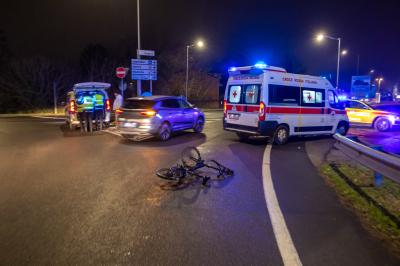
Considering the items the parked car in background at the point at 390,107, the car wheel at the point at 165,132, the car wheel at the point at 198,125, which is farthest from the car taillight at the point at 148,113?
the parked car in background at the point at 390,107

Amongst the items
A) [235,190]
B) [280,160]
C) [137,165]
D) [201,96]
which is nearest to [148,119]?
[137,165]

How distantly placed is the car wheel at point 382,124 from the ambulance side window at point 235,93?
32.1 ft

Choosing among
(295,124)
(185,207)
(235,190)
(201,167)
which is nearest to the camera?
(185,207)

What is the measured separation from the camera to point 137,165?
8.62 meters

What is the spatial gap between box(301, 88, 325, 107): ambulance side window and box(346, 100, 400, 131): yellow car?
5.41 metres

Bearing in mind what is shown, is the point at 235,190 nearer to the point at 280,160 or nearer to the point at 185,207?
the point at 185,207

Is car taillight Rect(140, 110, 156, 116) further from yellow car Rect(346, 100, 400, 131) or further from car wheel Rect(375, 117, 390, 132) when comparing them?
car wheel Rect(375, 117, 390, 132)

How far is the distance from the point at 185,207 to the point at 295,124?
8380mm

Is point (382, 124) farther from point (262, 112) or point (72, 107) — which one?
point (72, 107)

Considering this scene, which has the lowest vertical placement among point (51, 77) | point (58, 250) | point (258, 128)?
point (58, 250)

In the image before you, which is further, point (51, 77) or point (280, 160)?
point (51, 77)

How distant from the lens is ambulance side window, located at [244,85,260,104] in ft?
39.1

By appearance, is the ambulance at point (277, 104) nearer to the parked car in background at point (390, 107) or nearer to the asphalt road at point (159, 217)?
the asphalt road at point (159, 217)

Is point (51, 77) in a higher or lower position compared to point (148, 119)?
higher
